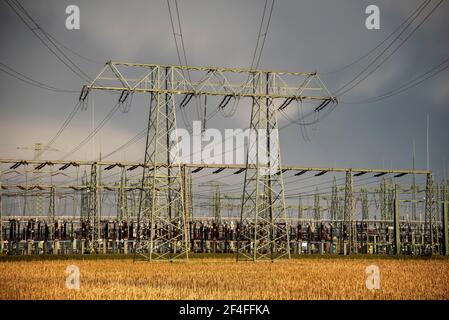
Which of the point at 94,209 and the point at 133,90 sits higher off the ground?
the point at 133,90

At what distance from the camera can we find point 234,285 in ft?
64.1

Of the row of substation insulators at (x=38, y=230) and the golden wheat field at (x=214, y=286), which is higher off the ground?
the row of substation insulators at (x=38, y=230)

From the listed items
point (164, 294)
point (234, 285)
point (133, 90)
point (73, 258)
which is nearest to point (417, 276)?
point (234, 285)

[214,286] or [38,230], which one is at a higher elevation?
[38,230]

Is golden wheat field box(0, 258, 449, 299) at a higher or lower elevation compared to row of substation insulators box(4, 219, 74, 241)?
lower

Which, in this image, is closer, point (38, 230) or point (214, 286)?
point (214, 286)

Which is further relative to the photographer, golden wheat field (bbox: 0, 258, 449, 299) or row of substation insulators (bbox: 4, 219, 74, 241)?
row of substation insulators (bbox: 4, 219, 74, 241)

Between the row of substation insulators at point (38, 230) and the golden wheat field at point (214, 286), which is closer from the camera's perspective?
the golden wheat field at point (214, 286)

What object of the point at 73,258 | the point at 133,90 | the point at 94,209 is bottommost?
the point at 73,258
